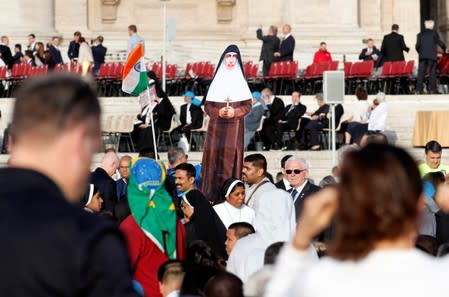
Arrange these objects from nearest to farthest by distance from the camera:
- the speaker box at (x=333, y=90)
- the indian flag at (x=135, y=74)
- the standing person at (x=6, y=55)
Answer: the indian flag at (x=135, y=74) < the speaker box at (x=333, y=90) < the standing person at (x=6, y=55)

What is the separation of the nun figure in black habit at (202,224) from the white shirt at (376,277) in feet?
21.9

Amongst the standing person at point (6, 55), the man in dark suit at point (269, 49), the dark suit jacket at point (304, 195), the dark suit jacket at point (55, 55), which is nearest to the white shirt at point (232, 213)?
the dark suit jacket at point (304, 195)

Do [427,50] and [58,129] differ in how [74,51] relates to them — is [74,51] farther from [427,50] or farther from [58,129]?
[58,129]

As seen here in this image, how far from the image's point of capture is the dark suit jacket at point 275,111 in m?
25.4

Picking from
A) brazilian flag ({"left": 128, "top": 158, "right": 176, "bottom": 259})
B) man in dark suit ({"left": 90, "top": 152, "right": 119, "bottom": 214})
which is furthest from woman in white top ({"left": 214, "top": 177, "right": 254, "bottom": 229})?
brazilian flag ({"left": 128, "top": 158, "right": 176, "bottom": 259})

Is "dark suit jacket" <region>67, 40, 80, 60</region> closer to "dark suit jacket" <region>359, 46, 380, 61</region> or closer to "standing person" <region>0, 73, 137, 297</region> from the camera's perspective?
"dark suit jacket" <region>359, 46, 380, 61</region>

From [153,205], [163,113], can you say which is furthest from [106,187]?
[163,113]

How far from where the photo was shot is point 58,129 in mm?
3656

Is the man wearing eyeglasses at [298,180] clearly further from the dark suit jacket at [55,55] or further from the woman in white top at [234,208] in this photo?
the dark suit jacket at [55,55]

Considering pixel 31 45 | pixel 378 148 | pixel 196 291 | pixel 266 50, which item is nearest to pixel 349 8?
pixel 266 50

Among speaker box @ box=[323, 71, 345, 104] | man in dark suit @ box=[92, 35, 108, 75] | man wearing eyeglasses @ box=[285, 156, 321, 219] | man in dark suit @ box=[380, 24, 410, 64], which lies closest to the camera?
man wearing eyeglasses @ box=[285, 156, 321, 219]

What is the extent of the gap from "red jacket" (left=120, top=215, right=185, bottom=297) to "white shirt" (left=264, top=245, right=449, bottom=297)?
196 inches

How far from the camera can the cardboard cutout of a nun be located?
52.5 ft

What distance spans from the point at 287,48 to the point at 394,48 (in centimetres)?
220
